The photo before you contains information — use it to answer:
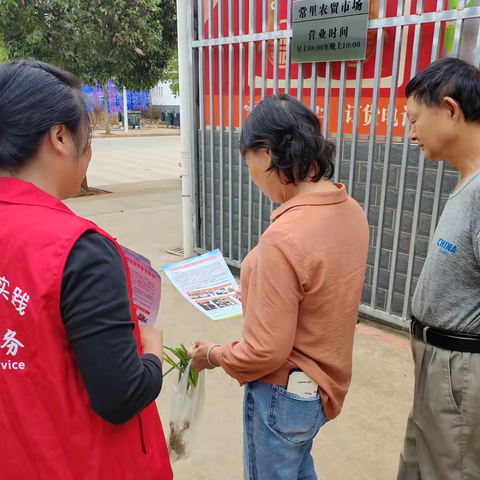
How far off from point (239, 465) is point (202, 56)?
129 inches

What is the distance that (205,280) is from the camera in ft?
5.52

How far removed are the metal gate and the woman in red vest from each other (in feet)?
8.08

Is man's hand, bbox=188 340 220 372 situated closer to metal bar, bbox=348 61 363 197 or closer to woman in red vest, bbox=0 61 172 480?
woman in red vest, bbox=0 61 172 480

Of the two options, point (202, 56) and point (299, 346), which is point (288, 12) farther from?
point (299, 346)

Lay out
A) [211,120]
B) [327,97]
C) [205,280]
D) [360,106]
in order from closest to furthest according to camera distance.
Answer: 1. [205,280]
2. [360,106]
3. [327,97]
4. [211,120]

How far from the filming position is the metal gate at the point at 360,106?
2852 millimetres

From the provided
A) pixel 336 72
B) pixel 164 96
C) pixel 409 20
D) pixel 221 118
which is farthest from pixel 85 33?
pixel 164 96

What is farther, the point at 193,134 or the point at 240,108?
the point at 193,134

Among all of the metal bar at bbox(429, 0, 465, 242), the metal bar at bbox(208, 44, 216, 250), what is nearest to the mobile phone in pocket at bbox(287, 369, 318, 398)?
the metal bar at bbox(429, 0, 465, 242)

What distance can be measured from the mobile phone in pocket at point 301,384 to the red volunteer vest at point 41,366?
47 cm

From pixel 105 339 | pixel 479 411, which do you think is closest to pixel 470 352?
pixel 479 411

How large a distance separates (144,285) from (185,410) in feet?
1.84

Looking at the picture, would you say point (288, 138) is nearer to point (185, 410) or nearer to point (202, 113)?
point (185, 410)

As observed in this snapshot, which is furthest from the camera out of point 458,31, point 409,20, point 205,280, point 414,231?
point 414,231
